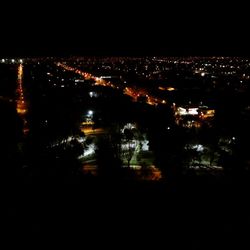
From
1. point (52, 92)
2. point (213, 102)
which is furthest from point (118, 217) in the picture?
point (52, 92)

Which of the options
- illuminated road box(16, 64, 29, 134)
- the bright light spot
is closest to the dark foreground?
the bright light spot

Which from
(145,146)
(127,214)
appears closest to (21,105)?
(145,146)

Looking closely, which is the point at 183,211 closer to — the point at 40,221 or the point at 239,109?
the point at 40,221

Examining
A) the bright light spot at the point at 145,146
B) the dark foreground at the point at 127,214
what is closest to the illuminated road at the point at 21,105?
the bright light spot at the point at 145,146

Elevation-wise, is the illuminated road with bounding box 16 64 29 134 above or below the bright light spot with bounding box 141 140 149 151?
below

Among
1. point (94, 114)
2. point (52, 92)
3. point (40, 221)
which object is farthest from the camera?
point (52, 92)

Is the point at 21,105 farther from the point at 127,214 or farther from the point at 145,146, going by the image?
the point at 127,214

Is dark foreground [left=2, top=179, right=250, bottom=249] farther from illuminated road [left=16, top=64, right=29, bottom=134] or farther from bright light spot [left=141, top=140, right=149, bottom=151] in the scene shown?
illuminated road [left=16, top=64, right=29, bottom=134]

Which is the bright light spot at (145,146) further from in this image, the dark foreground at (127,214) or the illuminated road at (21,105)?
the illuminated road at (21,105)
